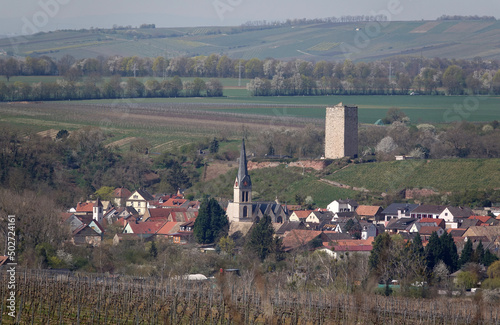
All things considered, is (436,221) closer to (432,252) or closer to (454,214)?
(454,214)

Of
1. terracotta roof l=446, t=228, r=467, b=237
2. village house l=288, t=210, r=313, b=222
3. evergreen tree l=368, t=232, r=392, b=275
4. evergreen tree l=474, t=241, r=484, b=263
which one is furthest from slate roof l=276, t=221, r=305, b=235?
evergreen tree l=474, t=241, r=484, b=263

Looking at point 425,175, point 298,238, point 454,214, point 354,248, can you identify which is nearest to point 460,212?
point 454,214

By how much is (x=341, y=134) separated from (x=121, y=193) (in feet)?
55.4

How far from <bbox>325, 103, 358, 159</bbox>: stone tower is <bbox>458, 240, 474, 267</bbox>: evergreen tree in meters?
31.7

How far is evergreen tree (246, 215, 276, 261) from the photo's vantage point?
4616 centimetres

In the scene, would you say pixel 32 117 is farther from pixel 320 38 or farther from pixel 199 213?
pixel 320 38

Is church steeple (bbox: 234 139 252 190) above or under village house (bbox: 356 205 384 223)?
above

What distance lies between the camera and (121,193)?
67500mm

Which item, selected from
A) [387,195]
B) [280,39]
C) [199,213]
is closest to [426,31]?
[280,39]

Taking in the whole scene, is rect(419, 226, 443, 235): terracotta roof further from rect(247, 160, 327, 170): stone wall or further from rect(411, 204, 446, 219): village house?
rect(247, 160, 327, 170): stone wall

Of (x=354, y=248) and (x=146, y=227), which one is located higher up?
(x=354, y=248)

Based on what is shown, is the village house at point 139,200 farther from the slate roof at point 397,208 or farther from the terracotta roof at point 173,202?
the slate roof at point 397,208

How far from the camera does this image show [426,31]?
174000mm

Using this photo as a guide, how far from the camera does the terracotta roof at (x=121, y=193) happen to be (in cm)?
6712
